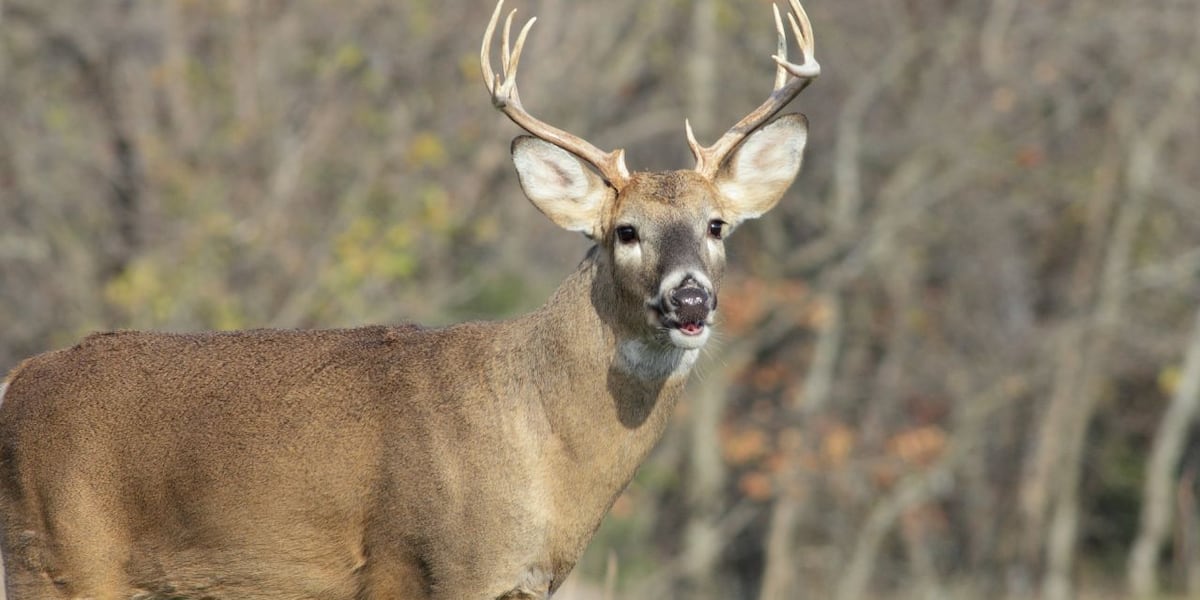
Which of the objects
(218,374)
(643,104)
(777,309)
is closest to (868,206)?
(777,309)

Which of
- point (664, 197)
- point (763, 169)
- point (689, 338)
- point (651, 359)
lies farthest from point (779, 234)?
point (689, 338)

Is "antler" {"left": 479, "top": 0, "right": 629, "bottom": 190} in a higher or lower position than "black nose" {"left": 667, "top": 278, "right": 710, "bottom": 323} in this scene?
higher

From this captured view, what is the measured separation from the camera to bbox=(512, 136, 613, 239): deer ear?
645 centimetres

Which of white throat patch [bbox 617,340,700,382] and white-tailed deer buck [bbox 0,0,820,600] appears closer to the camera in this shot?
white-tailed deer buck [bbox 0,0,820,600]

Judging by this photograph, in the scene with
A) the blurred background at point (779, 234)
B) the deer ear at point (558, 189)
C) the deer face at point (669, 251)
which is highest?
the blurred background at point (779, 234)

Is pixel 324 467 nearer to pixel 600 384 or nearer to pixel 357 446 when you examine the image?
pixel 357 446

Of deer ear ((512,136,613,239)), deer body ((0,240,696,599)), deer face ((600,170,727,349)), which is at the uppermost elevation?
deer ear ((512,136,613,239))

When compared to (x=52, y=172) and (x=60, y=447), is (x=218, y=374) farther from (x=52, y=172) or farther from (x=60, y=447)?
(x=52, y=172)

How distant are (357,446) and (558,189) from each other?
4.20ft

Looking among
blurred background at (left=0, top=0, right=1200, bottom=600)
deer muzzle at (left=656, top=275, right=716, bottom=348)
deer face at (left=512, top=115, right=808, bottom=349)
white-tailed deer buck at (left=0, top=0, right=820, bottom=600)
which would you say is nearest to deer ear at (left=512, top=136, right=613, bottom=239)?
deer face at (left=512, top=115, right=808, bottom=349)

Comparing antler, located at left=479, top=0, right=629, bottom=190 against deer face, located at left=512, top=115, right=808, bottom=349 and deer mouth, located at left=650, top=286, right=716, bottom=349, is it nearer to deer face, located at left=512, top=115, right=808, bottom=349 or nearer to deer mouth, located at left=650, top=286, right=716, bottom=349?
deer face, located at left=512, top=115, right=808, bottom=349

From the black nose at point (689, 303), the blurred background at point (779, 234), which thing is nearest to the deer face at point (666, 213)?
the black nose at point (689, 303)

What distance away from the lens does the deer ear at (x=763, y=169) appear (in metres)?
6.64

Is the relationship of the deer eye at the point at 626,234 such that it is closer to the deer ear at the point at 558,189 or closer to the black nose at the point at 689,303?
the deer ear at the point at 558,189
